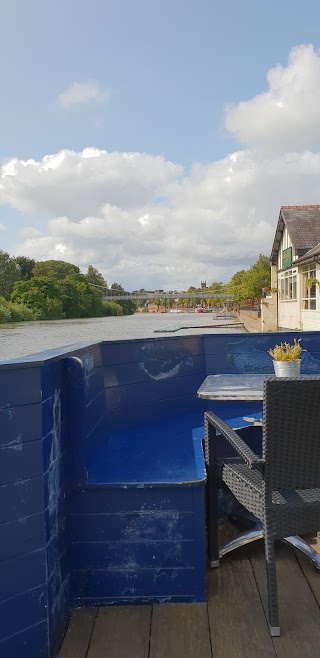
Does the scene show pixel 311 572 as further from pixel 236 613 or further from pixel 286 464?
pixel 286 464

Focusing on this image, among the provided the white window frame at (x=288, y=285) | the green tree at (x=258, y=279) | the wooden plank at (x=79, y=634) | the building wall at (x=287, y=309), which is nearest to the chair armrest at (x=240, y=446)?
the wooden plank at (x=79, y=634)

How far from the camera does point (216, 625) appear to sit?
1.78 meters

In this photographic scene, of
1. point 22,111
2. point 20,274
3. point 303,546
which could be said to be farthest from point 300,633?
point 20,274

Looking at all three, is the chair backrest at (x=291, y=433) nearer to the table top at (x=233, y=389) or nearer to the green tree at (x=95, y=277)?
the table top at (x=233, y=389)

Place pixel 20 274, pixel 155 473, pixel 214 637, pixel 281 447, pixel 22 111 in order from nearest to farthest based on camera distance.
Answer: pixel 281 447
pixel 214 637
pixel 155 473
pixel 22 111
pixel 20 274

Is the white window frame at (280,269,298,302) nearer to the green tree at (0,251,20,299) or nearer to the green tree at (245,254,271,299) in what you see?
the green tree at (245,254,271,299)

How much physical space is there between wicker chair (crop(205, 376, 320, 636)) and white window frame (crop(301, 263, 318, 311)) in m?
15.1

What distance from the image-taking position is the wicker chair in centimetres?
155

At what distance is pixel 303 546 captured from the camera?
86.4 inches

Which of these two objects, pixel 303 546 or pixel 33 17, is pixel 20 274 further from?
pixel 303 546

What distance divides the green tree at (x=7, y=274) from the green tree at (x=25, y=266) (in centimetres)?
328

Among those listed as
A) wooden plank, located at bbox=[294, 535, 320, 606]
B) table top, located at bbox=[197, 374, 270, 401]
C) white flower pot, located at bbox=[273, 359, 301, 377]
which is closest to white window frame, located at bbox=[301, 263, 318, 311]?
table top, located at bbox=[197, 374, 270, 401]

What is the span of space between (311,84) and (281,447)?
25.2 feet

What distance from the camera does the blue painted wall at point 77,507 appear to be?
1.57m
